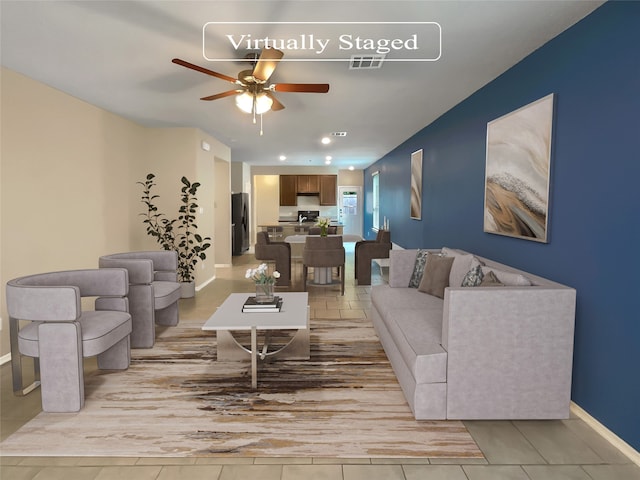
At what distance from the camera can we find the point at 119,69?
12.1ft

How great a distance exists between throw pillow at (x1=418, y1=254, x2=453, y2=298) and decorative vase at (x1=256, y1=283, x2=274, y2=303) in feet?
5.08

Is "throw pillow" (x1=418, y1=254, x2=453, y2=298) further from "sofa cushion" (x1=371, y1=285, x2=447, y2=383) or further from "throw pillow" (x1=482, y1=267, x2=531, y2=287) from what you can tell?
"throw pillow" (x1=482, y1=267, x2=531, y2=287)

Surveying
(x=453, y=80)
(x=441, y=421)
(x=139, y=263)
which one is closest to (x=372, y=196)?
(x=453, y=80)

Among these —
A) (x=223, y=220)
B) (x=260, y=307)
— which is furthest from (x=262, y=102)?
(x=223, y=220)

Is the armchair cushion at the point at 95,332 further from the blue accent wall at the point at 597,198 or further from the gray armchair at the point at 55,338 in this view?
the blue accent wall at the point at 597,198

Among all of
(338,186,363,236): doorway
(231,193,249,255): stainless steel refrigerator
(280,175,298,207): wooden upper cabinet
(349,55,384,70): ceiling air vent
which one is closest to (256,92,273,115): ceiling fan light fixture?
(349,55,384,70): ceiling air vent

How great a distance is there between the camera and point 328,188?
13211 mm

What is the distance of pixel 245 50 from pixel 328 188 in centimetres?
998

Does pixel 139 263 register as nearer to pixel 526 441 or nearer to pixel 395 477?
pixel 395 477

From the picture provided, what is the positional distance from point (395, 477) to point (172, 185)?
5490mm

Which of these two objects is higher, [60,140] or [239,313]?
[60,140]

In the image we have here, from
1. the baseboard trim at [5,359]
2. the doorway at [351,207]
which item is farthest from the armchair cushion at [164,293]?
the doorway at [351,207]

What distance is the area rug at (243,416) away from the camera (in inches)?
92.8

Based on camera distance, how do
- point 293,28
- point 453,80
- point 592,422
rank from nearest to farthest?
point 592,422
point 293,28
point 453,80
